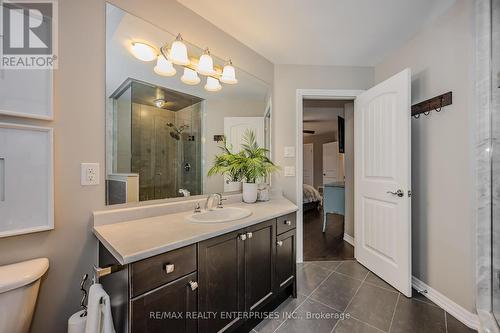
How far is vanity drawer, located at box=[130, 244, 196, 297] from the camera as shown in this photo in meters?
0.88

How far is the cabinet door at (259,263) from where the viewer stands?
1.38m

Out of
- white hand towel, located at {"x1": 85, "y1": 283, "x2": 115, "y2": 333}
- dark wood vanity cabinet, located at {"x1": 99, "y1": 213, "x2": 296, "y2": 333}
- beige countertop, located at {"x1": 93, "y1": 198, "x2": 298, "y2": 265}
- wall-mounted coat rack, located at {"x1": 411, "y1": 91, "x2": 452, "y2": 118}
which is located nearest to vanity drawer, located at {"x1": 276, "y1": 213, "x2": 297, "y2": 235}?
dark wood vanity cabinet, located at {"x1": 99, "y1": 213, "x2": 296, "y2": 333}

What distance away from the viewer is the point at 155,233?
109 cm

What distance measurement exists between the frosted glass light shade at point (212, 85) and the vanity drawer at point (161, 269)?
135 centimetres

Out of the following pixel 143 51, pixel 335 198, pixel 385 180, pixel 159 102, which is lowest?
pixel 335 198

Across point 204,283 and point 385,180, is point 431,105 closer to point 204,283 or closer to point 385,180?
point 385,180

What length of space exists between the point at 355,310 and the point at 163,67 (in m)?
2.36

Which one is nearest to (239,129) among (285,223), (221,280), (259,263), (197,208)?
(197,208)

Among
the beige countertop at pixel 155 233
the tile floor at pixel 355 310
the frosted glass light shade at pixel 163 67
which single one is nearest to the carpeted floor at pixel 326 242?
the tile floor at pixel 355 310

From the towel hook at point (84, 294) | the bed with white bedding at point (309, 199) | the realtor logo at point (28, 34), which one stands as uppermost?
the realtor logo at point (28, 34)

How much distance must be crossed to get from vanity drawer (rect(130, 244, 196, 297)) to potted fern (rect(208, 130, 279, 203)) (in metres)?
0.94

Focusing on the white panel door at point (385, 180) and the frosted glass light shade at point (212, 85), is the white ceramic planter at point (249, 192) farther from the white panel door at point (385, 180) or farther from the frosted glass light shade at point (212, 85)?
the white panel door at point (385, 180)

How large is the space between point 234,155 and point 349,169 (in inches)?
78.8

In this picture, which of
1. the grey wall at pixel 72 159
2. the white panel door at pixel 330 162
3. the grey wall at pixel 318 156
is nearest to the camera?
the grey wall at pixel 72 159
